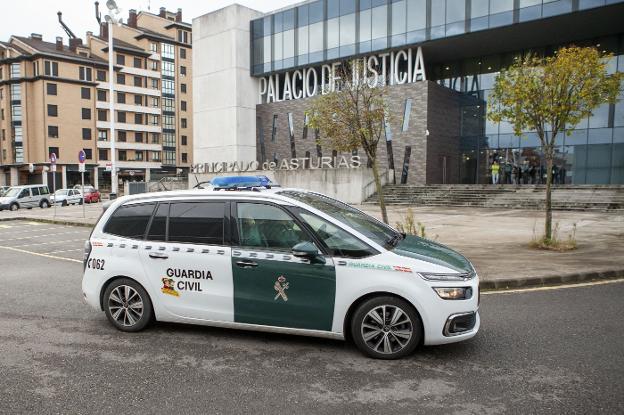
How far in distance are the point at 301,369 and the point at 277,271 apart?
0.94m

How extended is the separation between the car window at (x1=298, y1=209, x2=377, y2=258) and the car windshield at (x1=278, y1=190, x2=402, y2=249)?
181 millimetres

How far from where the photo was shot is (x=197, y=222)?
16.7 feet

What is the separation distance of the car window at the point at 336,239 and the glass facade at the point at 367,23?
30.0 m

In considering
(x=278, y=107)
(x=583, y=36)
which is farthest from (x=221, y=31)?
(x=583, y=36)

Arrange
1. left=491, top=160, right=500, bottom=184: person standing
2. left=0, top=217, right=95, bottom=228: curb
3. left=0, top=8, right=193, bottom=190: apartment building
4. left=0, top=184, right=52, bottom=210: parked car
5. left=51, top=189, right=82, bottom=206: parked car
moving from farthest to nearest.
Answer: left=0, top=8, right=193, bottom=190: apartment building
left=51, top=189, right=82, bottom=206: parked car
left=491, top=160, right=500, bottom=184: person standing
left=0, top=184, right=52, bottom=210: parked car
left=0, top=217, right=95, bottom=228: curb

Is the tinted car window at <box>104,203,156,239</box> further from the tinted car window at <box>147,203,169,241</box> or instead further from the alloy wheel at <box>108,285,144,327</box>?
the alloy wheel at <box>108,285,144,327</box>

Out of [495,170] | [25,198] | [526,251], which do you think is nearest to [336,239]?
[526,251]

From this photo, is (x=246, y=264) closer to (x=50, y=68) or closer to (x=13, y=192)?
(x=13, y=192)

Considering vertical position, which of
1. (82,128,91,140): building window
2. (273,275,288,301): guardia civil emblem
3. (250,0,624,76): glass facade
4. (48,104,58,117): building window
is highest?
(250,0,624,76): glass facade

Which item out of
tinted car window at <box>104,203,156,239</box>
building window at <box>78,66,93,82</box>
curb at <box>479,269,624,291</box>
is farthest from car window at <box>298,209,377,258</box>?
building window at <box>78,66,93,82</box>

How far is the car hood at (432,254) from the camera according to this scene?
4.52 m

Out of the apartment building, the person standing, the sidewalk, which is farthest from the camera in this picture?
the apartment building

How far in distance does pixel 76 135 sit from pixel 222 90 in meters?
31.4

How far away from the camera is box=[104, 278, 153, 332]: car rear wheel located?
5262 mm
